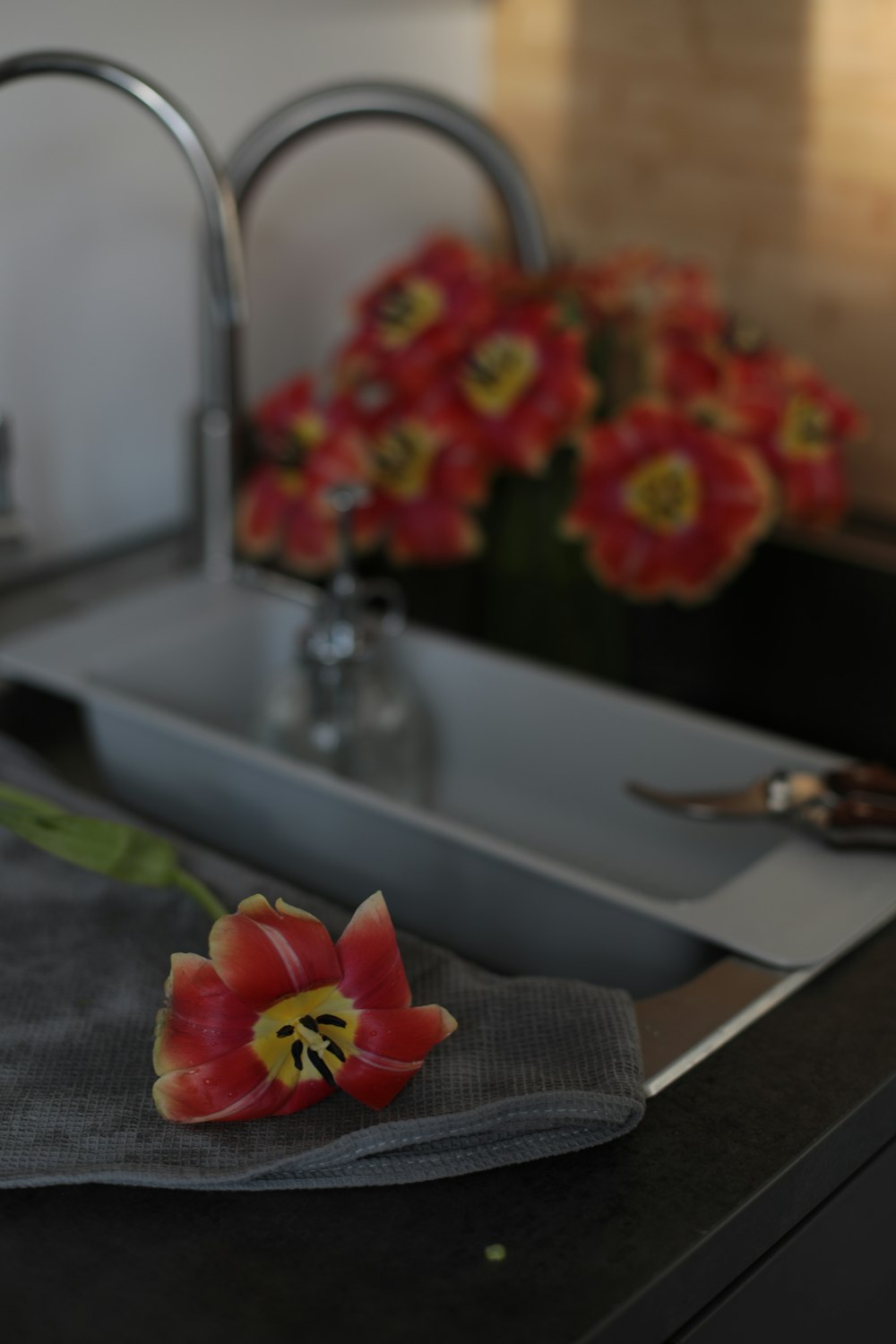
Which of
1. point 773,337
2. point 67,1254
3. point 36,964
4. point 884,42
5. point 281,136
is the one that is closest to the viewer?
Result: point 67,1254

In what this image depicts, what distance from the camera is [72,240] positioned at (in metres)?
1.24

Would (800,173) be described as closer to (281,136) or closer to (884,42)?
(884,42)

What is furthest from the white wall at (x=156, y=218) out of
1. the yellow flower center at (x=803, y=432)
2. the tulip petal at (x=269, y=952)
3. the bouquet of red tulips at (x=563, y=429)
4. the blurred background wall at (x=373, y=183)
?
the tulip petal at (x=269, y=952)

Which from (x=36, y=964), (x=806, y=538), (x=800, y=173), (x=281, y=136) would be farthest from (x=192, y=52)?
(x=36, y=964)

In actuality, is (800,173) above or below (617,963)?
above

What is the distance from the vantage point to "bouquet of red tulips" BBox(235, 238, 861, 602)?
1151 millimetres

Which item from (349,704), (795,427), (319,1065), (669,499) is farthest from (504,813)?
(319,1065)

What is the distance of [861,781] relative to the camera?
2.99 feet

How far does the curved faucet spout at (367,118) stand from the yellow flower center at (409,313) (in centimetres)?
10

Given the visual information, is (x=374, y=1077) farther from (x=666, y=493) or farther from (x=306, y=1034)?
(x=666, y=493)

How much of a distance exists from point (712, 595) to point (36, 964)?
0.70m

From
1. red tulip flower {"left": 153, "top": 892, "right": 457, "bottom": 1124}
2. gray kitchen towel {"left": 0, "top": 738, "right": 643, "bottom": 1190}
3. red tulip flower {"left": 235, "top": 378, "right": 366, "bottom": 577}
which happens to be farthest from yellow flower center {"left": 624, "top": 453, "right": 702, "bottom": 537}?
red tulip flower {"left": 153, "top": 892, "right": 457, "bottom": 1124}

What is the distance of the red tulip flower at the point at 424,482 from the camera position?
1197 millimetres

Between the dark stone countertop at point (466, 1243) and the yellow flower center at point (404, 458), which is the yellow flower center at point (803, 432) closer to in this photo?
the yellow flower center at point (404, 458)
